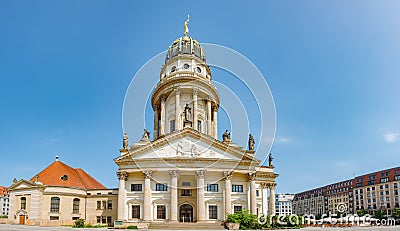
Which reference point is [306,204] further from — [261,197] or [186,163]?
[186,163]

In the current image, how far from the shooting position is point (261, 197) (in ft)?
199

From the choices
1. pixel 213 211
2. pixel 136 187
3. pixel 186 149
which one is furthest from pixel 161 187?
pixel 213 211

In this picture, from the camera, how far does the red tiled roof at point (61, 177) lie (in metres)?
58.1

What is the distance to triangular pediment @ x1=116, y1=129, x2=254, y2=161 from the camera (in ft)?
176

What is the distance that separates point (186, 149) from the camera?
54156 millimetres

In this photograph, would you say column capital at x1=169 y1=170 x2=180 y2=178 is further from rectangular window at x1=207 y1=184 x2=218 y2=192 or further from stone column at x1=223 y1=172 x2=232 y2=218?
stone column at x1=223 y1=172 x2=232 y2=218

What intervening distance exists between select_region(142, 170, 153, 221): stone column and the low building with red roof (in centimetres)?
888

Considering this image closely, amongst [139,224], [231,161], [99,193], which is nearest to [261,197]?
[231,161]

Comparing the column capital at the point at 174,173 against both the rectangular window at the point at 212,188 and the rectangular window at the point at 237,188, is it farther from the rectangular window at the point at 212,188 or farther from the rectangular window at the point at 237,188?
the rectangular window at the point at 237,188

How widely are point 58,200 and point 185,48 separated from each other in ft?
119

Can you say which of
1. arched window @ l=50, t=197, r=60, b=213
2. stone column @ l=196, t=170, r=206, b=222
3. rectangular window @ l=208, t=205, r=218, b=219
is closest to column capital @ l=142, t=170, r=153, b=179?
stone column @ l=196, t=170, r=206, b=222

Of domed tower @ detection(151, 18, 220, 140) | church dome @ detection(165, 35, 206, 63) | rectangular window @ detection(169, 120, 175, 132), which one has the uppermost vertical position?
church dome @ detection(165, 35, 206, 63)

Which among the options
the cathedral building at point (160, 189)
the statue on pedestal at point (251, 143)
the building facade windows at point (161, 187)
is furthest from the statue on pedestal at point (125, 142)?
the statue on pedestal at point (251, 143)

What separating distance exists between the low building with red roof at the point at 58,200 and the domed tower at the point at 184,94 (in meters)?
15.8
